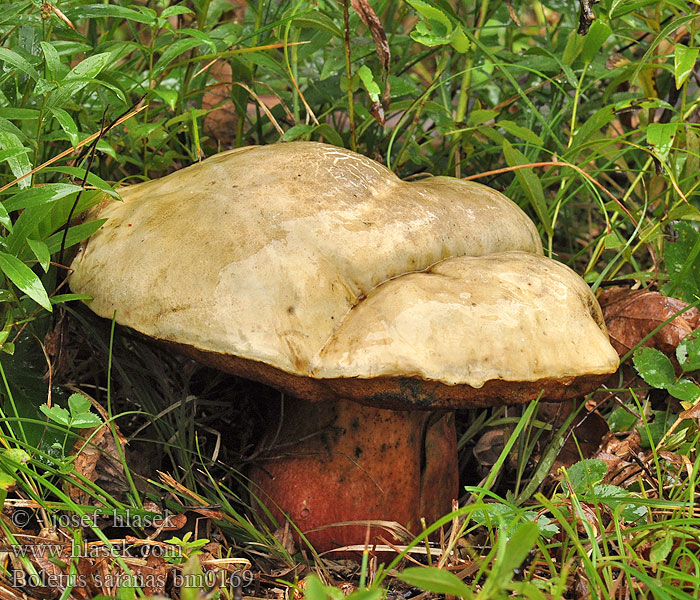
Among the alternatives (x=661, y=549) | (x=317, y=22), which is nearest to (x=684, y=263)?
(x=661, y=549)

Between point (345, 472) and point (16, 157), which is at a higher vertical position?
point (16, 157)

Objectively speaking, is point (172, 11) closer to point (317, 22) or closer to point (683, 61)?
point (317, 22)

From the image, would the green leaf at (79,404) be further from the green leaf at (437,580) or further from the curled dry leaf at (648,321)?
the curled dry leaf at (648,321)

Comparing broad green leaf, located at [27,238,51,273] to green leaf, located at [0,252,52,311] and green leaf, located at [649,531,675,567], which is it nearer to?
green leaf, located at [0,252,52,311]

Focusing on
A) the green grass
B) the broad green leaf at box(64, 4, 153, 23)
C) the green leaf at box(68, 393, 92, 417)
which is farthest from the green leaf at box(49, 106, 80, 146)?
the green leaf at box(68, 393, 92, 417)

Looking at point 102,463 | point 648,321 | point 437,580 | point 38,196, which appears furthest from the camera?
point 648,321

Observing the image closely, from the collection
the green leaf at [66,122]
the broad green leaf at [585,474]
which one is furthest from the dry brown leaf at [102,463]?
the broad green leaf at [585,474]

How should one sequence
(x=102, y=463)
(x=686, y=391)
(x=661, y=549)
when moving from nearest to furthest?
(x=661, y=549), (x=102, y=463), (x=686, y=391)

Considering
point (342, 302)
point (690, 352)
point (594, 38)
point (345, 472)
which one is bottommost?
point (345, 472)
